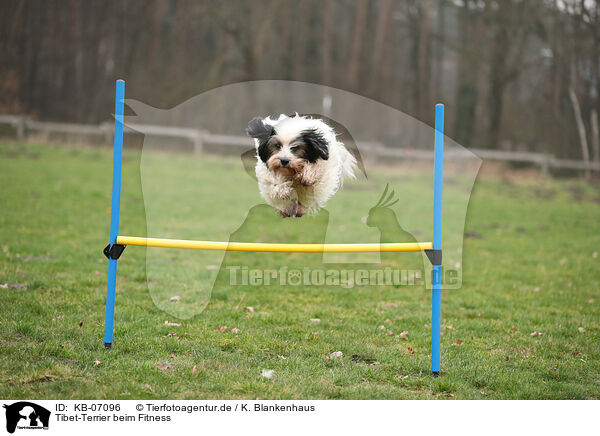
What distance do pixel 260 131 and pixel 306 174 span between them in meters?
0.50

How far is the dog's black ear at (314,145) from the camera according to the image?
4.31 m

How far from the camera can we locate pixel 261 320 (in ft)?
16.6

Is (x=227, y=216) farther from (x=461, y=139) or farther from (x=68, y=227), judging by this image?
(x=461, y=139)

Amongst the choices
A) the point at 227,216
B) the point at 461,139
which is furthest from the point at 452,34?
the point at 227,216

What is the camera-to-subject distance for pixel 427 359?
167 inches

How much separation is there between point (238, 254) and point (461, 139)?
A: 1702cm

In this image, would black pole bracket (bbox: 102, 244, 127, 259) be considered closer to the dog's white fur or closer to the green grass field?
the green grass field

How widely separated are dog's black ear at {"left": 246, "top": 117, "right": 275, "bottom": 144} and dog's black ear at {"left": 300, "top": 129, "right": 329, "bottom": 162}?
0.26 metres

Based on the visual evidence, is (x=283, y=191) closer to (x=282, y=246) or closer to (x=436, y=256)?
(x=282, y=246)

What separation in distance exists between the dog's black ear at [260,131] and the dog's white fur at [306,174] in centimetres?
6

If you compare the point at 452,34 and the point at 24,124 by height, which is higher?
the point at 452,34
